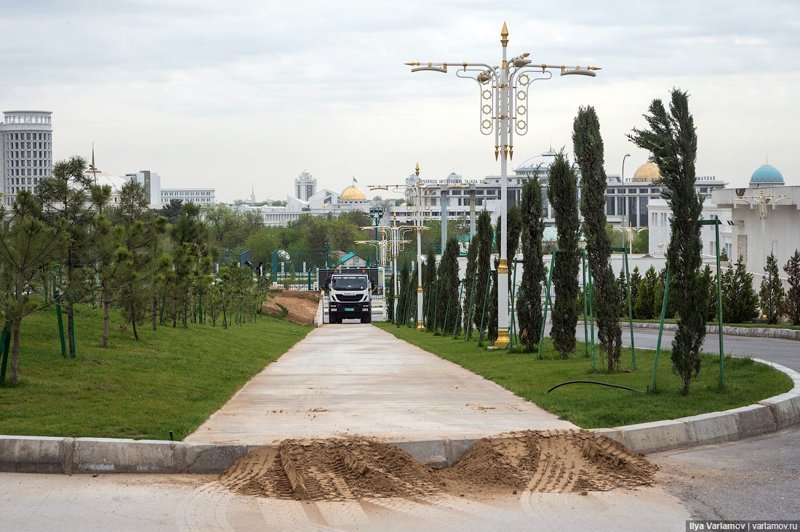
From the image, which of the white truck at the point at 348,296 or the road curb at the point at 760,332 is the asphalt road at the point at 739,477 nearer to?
the road curb at the point at 760,332

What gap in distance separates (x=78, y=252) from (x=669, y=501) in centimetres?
1260

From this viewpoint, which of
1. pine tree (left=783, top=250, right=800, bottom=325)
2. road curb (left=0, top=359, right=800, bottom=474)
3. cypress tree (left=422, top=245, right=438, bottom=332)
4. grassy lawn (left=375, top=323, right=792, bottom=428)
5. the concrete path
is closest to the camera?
road curb (left=0, top=359, right=800, bottom=474)

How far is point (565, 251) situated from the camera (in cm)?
2198

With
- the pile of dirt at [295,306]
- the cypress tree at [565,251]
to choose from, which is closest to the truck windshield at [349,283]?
the pile of dirt at [295,306]

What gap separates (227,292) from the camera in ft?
137

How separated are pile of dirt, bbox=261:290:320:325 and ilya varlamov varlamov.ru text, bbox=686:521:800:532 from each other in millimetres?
58542

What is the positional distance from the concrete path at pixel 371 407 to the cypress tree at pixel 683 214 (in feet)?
6.79

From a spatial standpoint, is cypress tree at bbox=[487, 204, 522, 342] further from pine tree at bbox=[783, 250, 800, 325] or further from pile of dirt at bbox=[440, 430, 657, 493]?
pile of dirt at bbox=[440, 430, 657, 493]

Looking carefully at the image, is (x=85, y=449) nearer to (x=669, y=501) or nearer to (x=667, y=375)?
(x=669, y=501)

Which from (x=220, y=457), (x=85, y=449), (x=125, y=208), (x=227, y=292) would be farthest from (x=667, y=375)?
(x=227, y=292)

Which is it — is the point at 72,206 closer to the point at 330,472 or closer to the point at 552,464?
the point at 330,472

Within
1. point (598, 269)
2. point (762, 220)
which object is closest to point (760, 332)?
point (762, 220)

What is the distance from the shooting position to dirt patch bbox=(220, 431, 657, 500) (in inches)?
354

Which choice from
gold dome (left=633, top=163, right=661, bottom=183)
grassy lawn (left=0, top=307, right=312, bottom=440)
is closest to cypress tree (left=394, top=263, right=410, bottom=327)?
grassy lawn (left=0, top=307, right=312, bottom=440)
